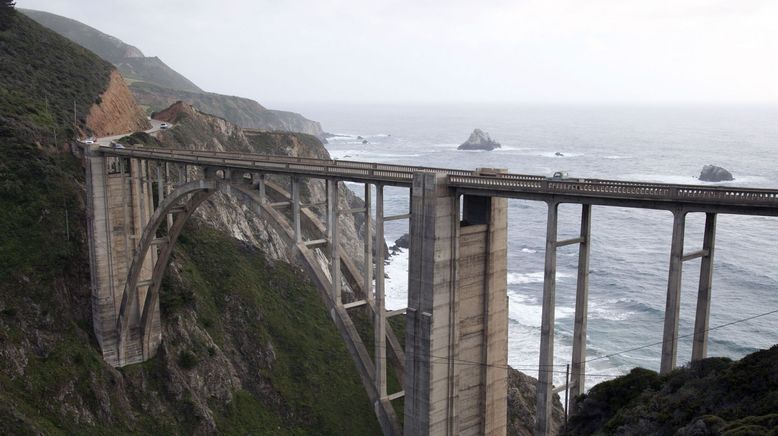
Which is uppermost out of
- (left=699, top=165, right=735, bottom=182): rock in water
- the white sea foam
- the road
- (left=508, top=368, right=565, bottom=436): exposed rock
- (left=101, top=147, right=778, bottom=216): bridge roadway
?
the road

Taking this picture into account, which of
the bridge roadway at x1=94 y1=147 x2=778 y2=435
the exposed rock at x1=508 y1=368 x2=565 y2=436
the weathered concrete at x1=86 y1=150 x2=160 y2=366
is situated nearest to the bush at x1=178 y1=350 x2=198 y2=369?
the weathered concrete at x1=86 y1=150 x2=160 y2=366

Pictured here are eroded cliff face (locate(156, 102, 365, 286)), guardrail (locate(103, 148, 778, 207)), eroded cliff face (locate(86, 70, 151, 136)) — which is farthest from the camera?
eroded cliff face (locate(156, 102, 365, 286))

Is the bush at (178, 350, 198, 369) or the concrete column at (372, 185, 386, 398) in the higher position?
the concrete column at (372, 185, 386, 398)

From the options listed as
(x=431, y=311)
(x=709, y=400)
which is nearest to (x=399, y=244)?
(x=431, y=311)

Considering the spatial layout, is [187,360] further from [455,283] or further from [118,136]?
[118,136]

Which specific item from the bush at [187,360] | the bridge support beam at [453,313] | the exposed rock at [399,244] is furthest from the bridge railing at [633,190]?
the exposed rock at [399,244]

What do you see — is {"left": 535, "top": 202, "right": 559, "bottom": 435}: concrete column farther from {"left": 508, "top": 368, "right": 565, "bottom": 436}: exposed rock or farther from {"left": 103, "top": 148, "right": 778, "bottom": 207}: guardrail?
{"left": 508, "top": 368, "right": 565, "bottom": 436}: exposed rock
